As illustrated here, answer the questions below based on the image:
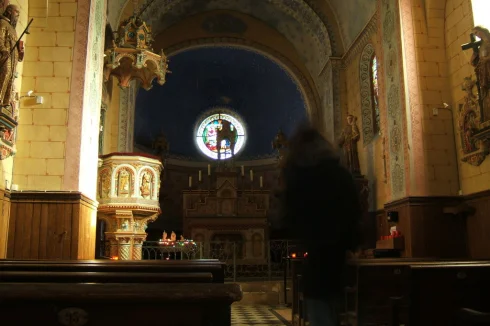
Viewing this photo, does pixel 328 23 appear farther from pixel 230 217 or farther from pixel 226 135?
pixel 230 217

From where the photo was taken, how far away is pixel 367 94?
13945 mm

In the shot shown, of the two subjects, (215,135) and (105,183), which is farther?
(215,135)

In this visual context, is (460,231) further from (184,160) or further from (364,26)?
(184,160)

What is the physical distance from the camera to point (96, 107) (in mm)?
9336

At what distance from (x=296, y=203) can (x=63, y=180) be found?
18.4 feet

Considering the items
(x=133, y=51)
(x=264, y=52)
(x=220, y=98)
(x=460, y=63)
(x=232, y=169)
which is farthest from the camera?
(x=220, y=98)

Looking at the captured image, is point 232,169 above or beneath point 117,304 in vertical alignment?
above

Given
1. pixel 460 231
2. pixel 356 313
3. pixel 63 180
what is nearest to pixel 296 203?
pixel 356 313

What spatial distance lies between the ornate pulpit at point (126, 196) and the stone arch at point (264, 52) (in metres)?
8.87

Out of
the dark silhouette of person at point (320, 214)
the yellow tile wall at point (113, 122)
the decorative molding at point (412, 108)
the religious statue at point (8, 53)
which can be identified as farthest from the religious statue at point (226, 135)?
the dark silhouette of person at point (320, 214)

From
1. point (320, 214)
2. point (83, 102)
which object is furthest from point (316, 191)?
point (83, 102)

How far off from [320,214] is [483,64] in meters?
6.14

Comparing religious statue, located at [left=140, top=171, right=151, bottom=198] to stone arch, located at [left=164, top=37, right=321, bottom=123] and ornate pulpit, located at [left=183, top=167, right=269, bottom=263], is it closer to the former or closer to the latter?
ornate pulpit, located at [left=183, top=167, right=269, bottom=263]

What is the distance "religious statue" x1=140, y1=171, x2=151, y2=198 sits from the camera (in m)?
10.7
